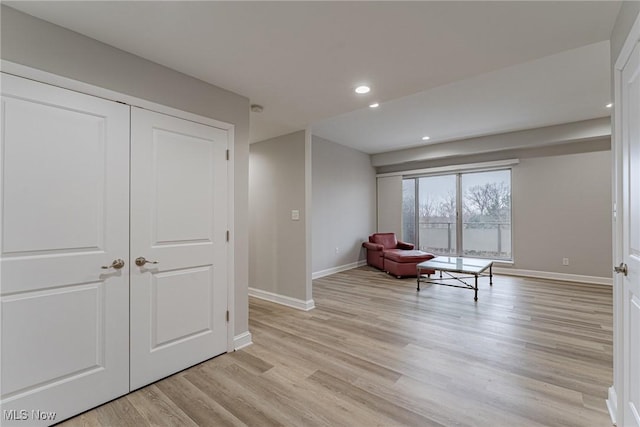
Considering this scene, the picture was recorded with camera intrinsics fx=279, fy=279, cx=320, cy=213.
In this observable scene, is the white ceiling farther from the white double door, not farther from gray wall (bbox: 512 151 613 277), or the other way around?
gray wall (bbox: 512 151 613 277)

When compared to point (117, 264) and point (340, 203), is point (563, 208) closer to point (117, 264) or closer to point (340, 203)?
point (340, 203)

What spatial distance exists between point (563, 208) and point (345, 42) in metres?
5.53

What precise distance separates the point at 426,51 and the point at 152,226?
2.43 m

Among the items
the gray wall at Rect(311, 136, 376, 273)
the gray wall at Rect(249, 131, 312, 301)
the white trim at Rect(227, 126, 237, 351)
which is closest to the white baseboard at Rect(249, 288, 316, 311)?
the gray wall at Rect(249, 131, 312, 301)

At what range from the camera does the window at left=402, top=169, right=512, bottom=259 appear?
19.6ft

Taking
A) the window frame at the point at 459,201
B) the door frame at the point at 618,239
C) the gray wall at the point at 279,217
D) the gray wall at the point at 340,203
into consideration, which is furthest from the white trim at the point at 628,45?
the window frame at the point at 459,201

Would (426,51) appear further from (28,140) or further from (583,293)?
(583,293)

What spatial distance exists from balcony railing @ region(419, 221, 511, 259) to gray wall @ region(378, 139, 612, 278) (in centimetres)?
30

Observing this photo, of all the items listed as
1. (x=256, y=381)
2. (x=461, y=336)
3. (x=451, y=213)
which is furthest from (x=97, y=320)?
(x=451, y=213)

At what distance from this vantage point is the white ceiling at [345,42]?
162 centimetres

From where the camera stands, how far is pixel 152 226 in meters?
2.14

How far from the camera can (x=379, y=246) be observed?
621 cm

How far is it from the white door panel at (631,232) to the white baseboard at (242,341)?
2637mm

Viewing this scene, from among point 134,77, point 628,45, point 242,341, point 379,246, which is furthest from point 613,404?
point 379,246
